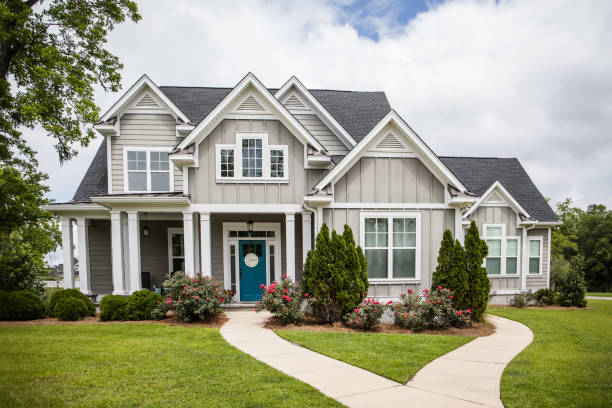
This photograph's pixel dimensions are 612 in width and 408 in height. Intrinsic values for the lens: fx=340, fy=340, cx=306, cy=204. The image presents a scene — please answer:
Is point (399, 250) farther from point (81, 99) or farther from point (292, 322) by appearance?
point (81, 99)

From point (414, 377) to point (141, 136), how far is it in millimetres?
11568

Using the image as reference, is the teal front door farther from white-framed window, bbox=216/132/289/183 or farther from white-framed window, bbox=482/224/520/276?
white-framed window, bbox=482/224/520/276

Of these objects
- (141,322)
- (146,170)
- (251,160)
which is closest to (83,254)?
(146,170)

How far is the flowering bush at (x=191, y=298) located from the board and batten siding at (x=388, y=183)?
4.33 m

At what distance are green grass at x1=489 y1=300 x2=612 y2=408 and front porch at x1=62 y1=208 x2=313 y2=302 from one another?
6.54 m

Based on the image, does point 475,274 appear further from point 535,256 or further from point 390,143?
point 535,256

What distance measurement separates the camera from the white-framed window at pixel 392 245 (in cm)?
1009

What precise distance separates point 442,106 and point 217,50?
20.0 m

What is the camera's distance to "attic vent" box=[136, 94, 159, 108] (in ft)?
40.2

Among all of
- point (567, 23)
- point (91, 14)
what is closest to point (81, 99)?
point (91, 14)

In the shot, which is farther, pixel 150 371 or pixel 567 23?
pixel 567 23

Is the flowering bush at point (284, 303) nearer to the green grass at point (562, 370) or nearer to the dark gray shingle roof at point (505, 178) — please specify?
the green grass at point (562, 370)

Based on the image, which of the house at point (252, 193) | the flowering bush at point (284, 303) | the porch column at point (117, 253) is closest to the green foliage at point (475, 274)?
the house at point (252, 193)

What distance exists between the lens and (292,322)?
9.07 m
